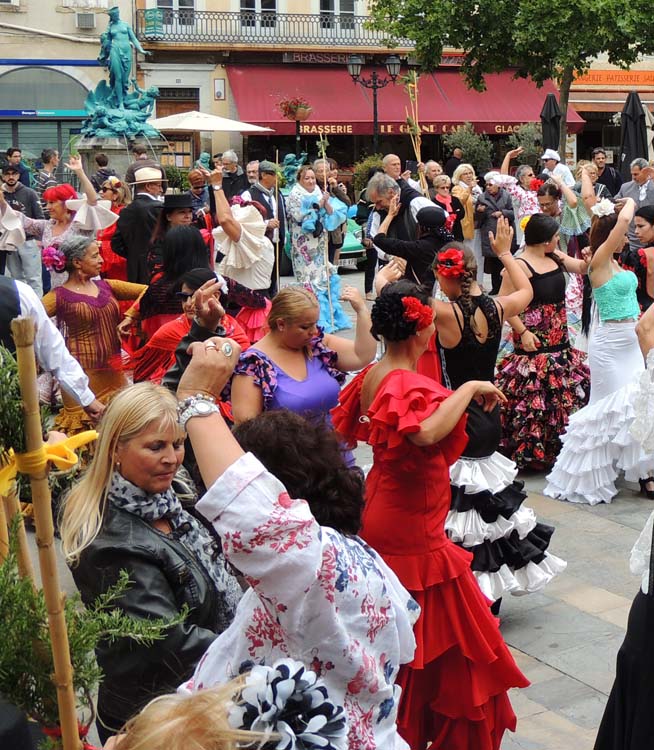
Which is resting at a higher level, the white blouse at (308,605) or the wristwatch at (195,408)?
the wristwatch at (195,408)

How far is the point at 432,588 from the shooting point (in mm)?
4297

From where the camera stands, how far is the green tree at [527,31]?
2692 cm

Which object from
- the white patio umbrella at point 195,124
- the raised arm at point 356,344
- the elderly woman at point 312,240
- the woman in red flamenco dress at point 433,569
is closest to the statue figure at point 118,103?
the white patio umbrella at point 195,124

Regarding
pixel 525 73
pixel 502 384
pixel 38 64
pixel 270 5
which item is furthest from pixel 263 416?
pixel 270 5

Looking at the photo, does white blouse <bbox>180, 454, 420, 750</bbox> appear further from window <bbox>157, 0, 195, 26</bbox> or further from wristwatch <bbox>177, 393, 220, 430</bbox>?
window <bbox>157, 0, 195, 26</bbox>

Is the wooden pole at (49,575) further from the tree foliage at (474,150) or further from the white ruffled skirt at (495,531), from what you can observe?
the tree foliage at (474,150)

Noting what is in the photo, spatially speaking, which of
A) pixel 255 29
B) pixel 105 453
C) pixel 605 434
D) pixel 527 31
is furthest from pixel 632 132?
pixel 255 29

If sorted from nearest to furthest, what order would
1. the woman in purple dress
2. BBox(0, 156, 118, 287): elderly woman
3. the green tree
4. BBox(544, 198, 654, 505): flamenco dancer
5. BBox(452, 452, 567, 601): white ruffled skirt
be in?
1. the woman in purple dress
2. BBox(452, 452, 567, 601): white ruffled skirt
3. BBox(544, 198, 654, 505): flamenco dancer
4. BBox(0, 156, 118, 287): elderly woman
5. the green tree

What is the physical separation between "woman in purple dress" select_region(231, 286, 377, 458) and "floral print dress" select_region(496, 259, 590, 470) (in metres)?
3.18

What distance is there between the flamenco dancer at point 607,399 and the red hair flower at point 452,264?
86.0 inches

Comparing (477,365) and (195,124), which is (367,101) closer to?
(195,124)

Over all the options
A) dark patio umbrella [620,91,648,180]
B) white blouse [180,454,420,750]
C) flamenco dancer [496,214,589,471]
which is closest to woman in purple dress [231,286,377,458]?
white blouse [180,454,420,750]

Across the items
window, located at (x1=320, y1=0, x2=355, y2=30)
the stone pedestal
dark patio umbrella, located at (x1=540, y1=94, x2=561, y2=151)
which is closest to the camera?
the stone pedestal

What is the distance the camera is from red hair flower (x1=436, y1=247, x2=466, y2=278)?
568cm
